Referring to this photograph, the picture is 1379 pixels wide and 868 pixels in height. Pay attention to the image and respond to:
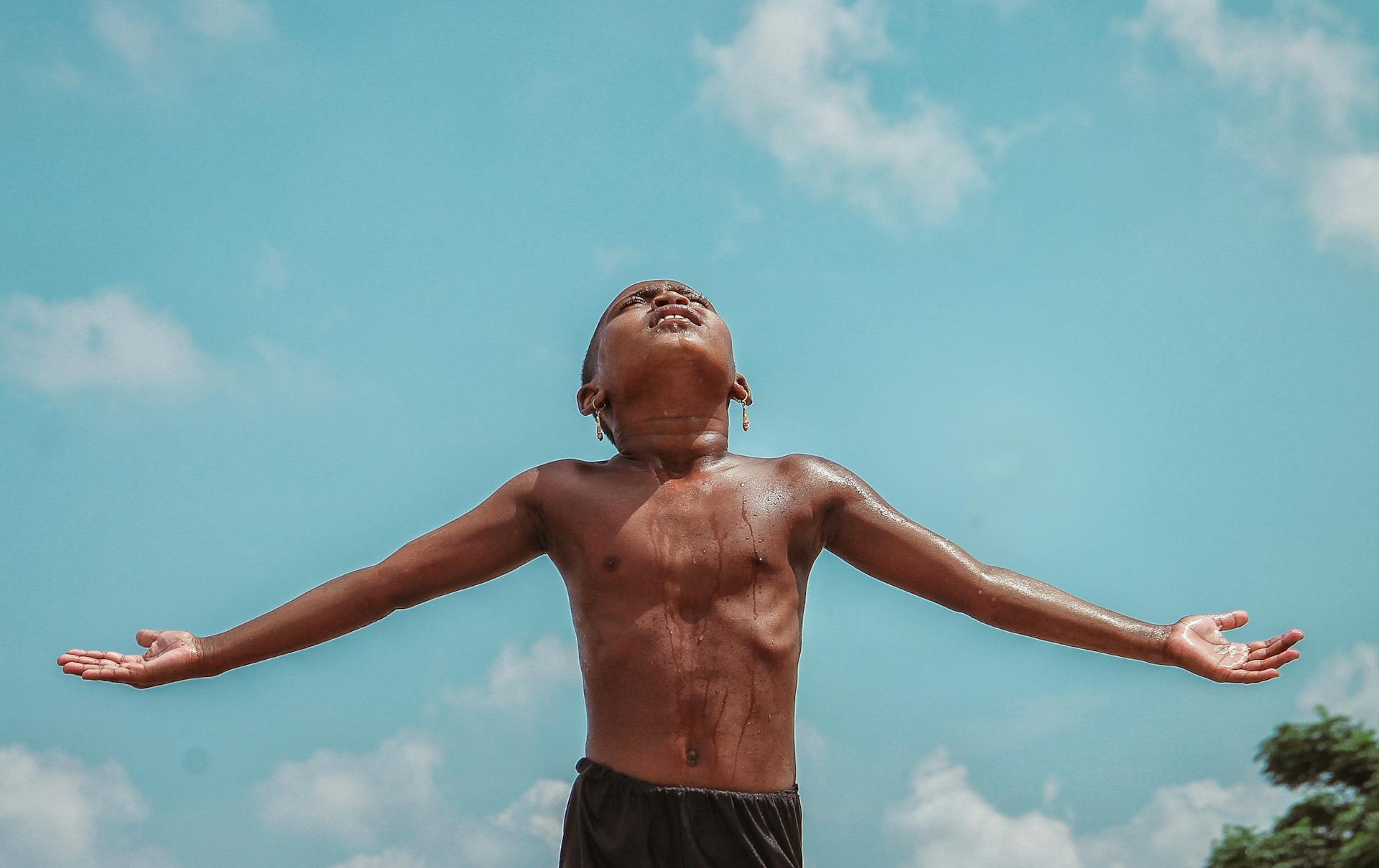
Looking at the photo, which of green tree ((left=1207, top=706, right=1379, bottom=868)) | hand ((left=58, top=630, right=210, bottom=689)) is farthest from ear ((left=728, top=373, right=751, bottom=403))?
green tree ((left=1207, top=706, right=1379, bottom=868))

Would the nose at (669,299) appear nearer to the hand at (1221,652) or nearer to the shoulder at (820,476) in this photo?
the shoulder at (820,476)

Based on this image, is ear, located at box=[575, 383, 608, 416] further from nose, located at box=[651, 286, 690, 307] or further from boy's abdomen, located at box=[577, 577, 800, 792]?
boy's abdomen, located at box=[577, 577, 800, 792]

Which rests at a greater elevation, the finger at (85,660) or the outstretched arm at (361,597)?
the outstretched arm at (361,597)

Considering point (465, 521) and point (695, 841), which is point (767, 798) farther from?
point (465, 521)

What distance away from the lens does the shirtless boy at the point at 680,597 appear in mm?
4750

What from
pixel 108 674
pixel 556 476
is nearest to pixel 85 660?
pixel 108 674

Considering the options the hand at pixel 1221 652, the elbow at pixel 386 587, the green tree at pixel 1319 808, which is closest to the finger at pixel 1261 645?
the hand at pixel 1221 652

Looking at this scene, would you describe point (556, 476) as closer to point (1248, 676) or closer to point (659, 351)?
point (659, 351)

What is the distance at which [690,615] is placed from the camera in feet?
15.9

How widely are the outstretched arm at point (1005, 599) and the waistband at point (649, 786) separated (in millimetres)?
897

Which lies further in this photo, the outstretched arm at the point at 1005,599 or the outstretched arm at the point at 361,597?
the outstretched arm at the point at 361,597

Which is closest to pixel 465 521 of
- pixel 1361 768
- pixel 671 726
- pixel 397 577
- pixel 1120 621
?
pixel 397 577

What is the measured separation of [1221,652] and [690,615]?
181 cm

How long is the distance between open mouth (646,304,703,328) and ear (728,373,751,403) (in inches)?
13.3
